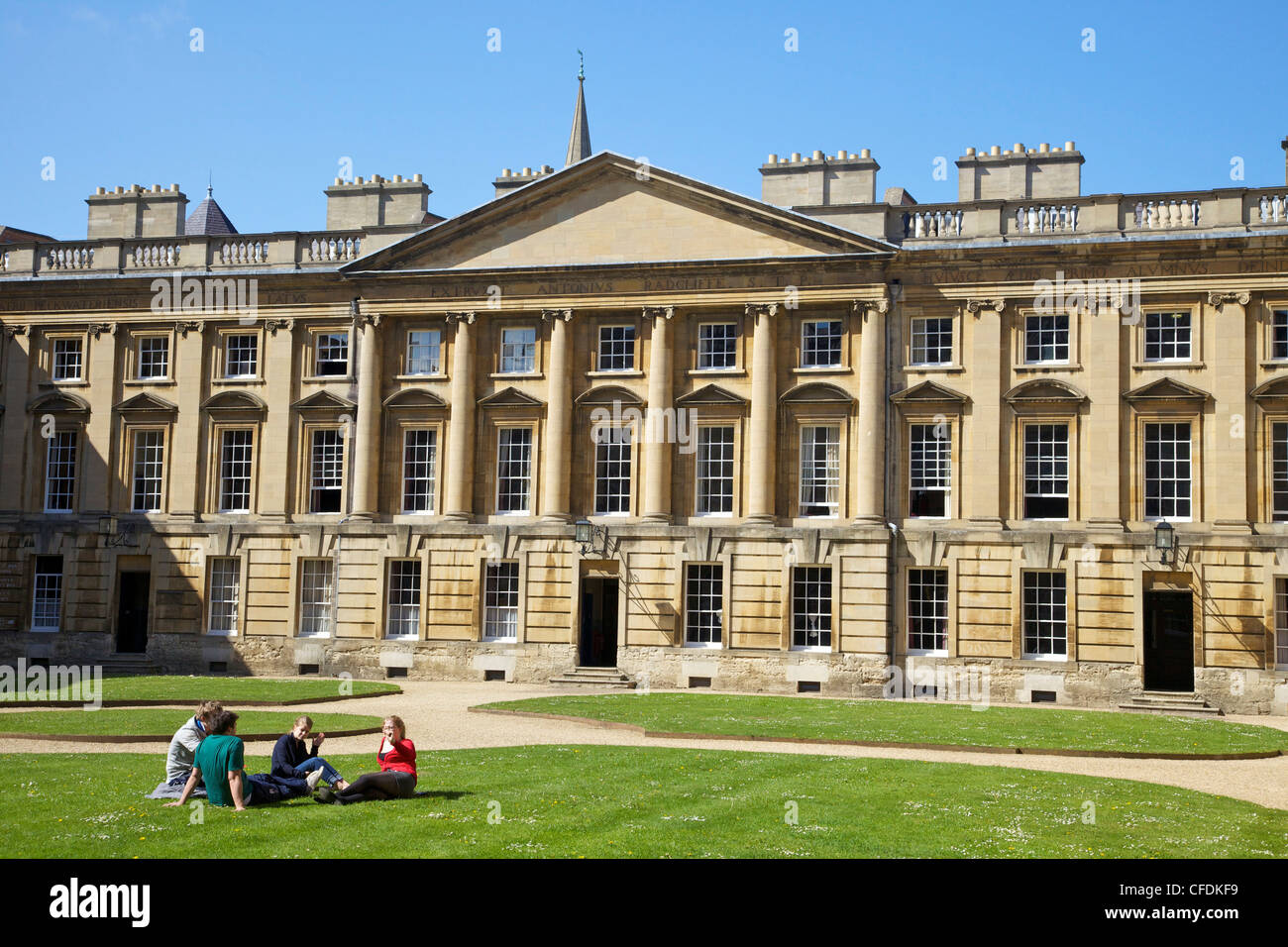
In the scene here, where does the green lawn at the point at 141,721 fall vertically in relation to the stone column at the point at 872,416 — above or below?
below

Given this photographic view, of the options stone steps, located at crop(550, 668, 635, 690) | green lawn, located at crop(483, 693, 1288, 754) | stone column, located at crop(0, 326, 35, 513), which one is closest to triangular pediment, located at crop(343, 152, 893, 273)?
stone steps, located at crop(550, 668, 635, 690)

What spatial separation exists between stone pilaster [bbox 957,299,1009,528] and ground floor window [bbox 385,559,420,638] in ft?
52.2

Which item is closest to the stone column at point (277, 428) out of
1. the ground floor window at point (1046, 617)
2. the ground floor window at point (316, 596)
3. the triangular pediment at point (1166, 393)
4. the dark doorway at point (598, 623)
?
the ground floor window at point (316, 596)

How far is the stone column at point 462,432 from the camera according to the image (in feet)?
123

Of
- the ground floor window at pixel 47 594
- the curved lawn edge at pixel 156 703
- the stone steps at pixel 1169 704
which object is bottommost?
the stone steps at pixel 1169 704

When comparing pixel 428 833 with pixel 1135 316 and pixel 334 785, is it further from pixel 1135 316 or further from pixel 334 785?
pixel 1135 316

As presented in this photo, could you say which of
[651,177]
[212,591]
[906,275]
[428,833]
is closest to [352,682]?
[212,591]

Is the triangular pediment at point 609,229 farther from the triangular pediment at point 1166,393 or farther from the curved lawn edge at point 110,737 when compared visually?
the curved lawn edge at point 110,737

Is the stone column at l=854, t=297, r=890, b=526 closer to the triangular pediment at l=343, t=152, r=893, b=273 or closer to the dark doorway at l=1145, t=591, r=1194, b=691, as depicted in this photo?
the triangular pediment at l=343, t=152, r=893, b=273

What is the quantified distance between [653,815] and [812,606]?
21573 millimetres

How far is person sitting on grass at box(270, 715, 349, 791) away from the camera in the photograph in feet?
48.6

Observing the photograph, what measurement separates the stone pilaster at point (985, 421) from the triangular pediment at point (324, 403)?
18023 mm

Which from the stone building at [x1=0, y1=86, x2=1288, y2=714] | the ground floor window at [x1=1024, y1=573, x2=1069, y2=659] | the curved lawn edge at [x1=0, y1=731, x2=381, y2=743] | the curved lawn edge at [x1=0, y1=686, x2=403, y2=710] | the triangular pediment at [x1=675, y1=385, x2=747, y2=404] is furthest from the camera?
the triangular pediment at [x1=675, y1=385, x2=747, y2=404]

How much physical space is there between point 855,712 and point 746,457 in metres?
10.1
